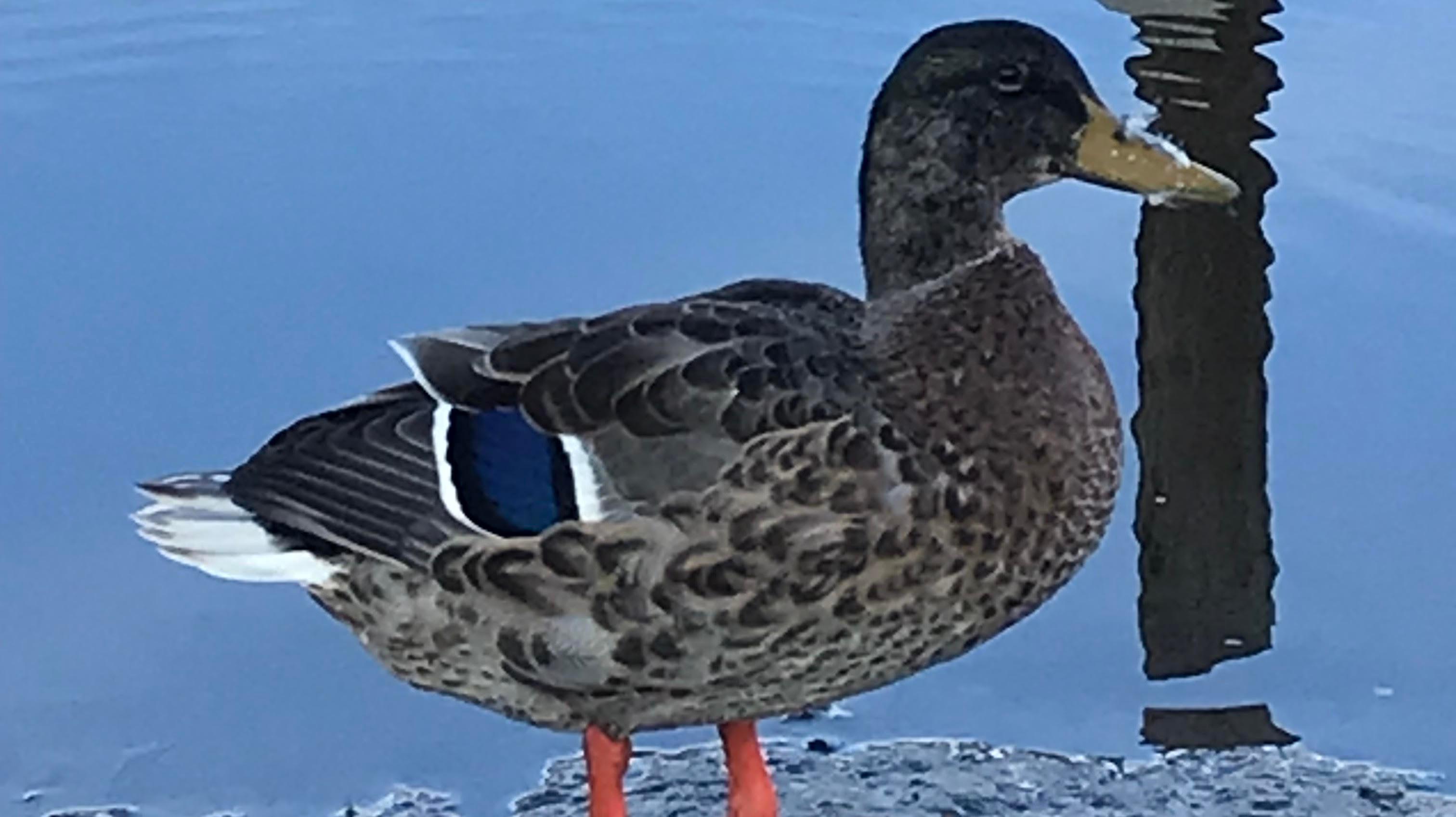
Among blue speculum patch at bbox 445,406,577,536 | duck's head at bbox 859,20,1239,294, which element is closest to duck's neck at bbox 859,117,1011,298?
duck's head at bbox 859,20,1239,294

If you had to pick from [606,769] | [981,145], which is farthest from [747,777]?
[981,145]

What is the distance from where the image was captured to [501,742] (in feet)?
11.3

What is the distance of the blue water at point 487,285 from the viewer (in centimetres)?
344

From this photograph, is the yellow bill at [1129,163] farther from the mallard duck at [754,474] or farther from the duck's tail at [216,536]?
the duck's tail at [216,536]

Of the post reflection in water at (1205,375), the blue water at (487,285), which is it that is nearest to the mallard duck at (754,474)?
the blue water at (487,285)

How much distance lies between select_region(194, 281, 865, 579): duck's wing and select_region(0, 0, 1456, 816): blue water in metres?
0.40

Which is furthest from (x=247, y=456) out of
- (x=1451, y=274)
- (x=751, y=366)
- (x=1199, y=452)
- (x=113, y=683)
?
(x=1451, y=274)

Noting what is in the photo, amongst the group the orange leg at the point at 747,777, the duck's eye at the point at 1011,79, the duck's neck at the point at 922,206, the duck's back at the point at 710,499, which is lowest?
the orange leg at the point at 747,777

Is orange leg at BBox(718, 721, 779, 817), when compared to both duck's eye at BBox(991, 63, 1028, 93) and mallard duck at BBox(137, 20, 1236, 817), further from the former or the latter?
duck's eye at BBox(991, 63, 1028, 93)

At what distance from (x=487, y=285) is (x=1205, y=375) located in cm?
114

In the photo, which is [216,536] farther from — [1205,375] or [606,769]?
[1205,375]

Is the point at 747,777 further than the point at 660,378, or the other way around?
the point at 747,777

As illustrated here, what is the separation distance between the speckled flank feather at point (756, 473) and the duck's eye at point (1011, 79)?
14mm

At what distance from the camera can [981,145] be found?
120 inches
